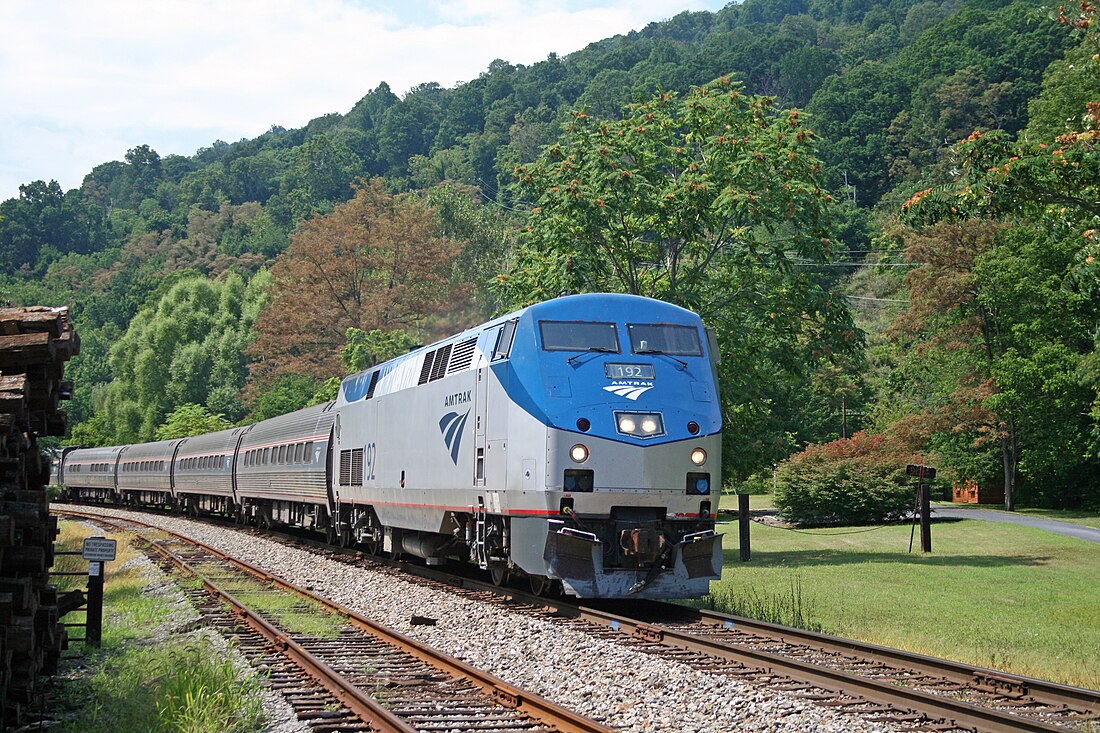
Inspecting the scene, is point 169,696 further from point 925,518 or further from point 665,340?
point 925,518

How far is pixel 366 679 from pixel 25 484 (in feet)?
12.0

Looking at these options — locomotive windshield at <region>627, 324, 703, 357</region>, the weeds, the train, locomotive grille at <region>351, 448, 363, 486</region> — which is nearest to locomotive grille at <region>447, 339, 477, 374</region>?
the train

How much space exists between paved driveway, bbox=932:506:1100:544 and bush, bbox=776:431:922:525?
14.9 feet

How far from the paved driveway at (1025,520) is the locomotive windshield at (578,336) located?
22.6 m

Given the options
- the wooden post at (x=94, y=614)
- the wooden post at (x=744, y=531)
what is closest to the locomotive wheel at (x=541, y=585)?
the wooden post at (x=94, y=614)

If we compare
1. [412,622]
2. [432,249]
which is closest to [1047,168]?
[412,622]

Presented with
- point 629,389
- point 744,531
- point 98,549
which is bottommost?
point 744,531

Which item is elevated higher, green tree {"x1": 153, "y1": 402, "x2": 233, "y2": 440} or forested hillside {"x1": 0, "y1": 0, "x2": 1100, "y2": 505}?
forested hillside {"x1": 0, "y1": 0, "x2": 1100, "y2": 505}

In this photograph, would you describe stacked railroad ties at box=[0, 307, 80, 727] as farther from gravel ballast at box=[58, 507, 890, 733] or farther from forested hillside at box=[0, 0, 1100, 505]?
forested hillside at box=[0, 0, 1100, 505]

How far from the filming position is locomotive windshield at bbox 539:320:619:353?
1519cm

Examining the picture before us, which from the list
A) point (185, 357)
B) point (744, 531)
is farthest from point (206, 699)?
point (185, 357)

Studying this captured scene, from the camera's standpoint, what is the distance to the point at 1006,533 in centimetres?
3444

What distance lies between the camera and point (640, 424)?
48.2 ft

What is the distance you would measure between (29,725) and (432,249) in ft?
189
